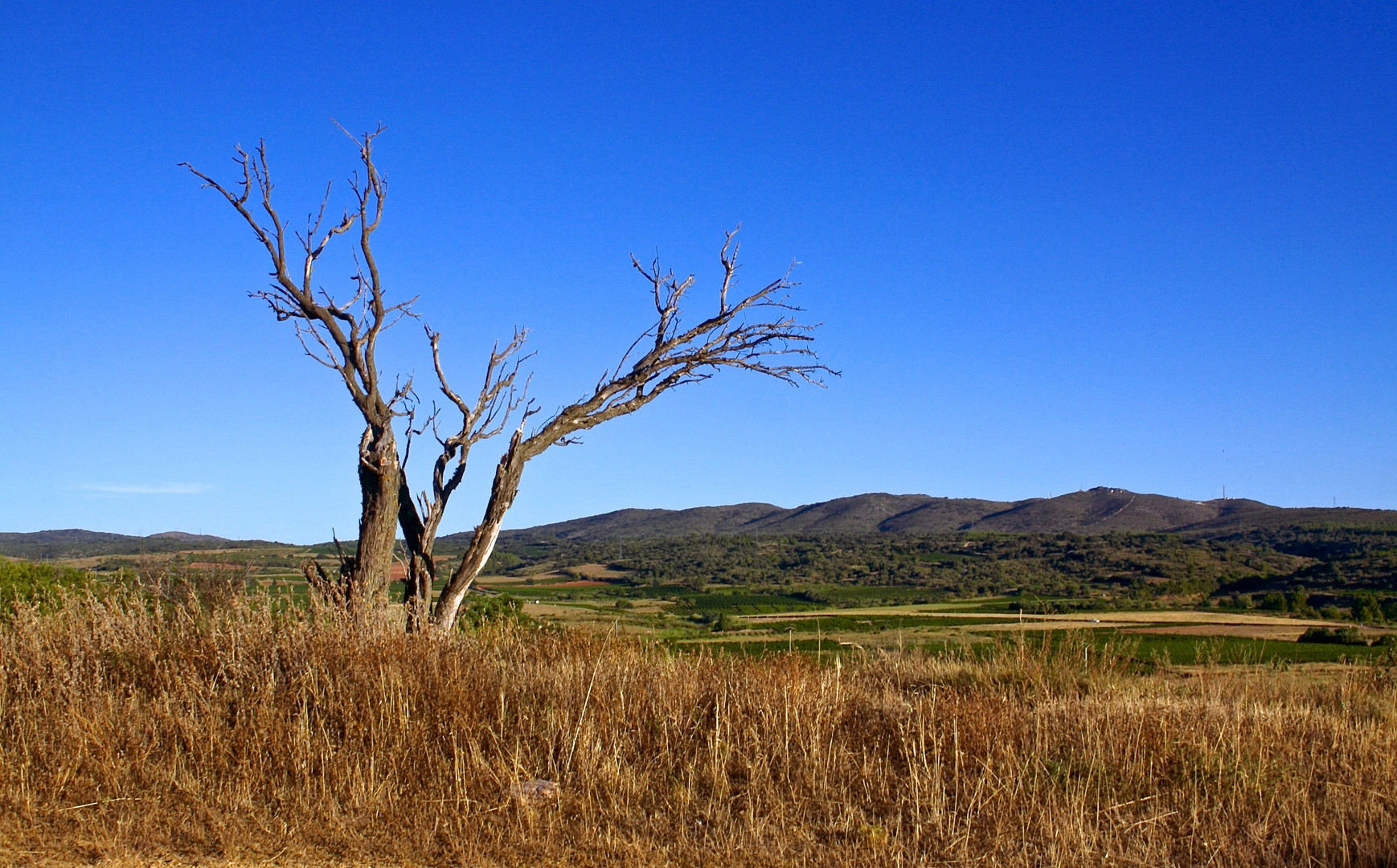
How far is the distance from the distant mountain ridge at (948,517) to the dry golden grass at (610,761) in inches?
3946

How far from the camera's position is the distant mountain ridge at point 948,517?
11188 centimetres

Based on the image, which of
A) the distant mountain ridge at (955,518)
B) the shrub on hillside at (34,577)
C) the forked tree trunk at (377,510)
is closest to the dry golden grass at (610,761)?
the forked tree trunk at (377,510)

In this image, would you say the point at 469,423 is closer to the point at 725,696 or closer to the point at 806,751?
the point at 725,696

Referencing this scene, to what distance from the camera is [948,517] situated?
5271 inches

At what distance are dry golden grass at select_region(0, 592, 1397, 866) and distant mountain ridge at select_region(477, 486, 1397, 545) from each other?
100224 mm

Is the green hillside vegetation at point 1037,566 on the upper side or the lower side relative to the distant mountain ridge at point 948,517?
lower

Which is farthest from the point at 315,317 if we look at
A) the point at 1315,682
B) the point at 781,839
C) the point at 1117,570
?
the point at 1117,570

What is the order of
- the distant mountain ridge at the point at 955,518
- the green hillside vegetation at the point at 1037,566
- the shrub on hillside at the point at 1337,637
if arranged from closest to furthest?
1. the shrub on hillside at the point at 1337,637
2. the green hillside vegetation at the point at 1037,566
3. the distant mountain ridge at the point at 955,518

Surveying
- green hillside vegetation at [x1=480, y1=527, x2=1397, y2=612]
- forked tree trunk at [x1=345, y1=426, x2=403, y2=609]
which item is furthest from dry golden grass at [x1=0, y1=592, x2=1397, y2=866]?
green hillside vegetation at [x1=480, y1=527, x2=1397, y2=612]

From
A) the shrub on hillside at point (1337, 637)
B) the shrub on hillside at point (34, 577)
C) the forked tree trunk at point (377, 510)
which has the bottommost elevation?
the shrub on hillside at point (1337, 637)

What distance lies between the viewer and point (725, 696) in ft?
25.4

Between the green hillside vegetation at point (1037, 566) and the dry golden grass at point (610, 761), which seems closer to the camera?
the dry golden grass at point (610, 761)

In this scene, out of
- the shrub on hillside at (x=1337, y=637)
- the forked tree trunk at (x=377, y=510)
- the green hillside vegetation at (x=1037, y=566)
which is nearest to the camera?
the forked tree trunk at (x=377, y=510)

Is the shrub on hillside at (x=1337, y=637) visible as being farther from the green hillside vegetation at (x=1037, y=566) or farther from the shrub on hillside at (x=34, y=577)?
the shrub on hillside at (x=34, y=577)
